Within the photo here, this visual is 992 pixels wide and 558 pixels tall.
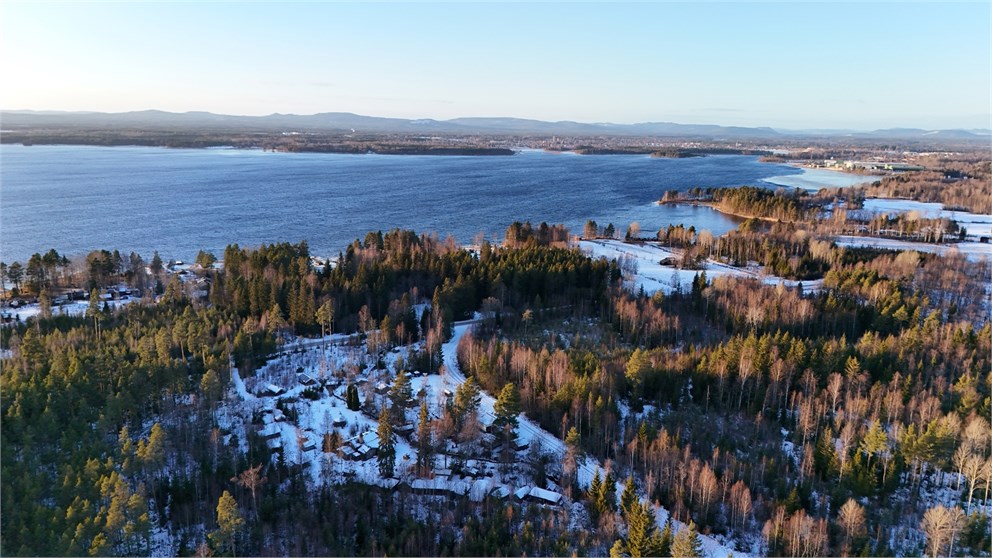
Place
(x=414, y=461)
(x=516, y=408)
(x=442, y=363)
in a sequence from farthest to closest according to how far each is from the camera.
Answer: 1. (x=442, y=363)
2. (x=516, y=408)
3. (x=414, y=461)

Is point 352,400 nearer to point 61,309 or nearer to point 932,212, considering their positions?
point 61,309

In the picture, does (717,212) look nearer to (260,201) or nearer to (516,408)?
(260,201)


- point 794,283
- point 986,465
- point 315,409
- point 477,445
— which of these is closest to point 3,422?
point 315,409

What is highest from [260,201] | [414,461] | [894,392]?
[260,201]

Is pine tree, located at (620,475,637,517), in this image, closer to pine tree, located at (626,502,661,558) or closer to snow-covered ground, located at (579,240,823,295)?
pine tree, located at (626,502,661,558)

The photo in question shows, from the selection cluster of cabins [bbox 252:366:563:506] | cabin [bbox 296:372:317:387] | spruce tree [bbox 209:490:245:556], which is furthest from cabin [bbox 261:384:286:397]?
spruce tree [bbox 209:490:245:556]

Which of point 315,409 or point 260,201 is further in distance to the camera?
point 260,201

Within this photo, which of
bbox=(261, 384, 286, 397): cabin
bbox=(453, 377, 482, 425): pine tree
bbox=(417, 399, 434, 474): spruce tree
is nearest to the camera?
bbox=(417, 399, 434, 474): spruce tree
